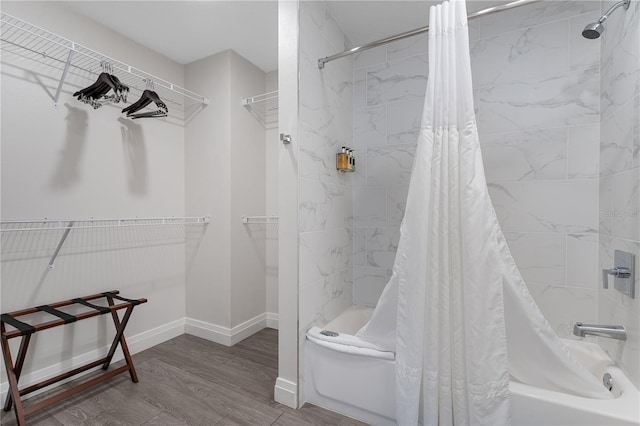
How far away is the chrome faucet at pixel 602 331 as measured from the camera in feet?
4.15

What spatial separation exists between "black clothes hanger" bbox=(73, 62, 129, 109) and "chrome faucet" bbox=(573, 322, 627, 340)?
2728 millimetres

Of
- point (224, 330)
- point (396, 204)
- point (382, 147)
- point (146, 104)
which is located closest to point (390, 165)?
point (382, 147)

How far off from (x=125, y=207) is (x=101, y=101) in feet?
2.50

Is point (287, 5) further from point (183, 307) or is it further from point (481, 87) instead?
point (183, 307)

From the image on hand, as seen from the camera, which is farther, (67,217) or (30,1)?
(67,217)

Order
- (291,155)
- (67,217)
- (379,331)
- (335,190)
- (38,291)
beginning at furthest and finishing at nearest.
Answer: (335,190) → (67,217) → (38,291) → (291,155) → (379,331)

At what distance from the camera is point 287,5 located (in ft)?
→ 5.55

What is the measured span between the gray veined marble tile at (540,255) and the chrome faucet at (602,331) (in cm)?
47

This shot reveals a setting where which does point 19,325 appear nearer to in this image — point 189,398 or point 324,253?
point 189,398

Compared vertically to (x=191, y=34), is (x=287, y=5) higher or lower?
lower

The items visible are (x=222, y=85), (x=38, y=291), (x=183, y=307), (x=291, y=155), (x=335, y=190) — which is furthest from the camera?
(x=183, y=307)

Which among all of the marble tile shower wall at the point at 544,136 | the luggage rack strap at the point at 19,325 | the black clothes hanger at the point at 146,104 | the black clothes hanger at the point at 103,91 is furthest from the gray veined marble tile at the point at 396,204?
the luggage rack strap at the point at 19,325

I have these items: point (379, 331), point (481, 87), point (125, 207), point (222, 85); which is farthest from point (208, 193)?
point (481, 87)

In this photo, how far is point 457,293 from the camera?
50.1 inches
